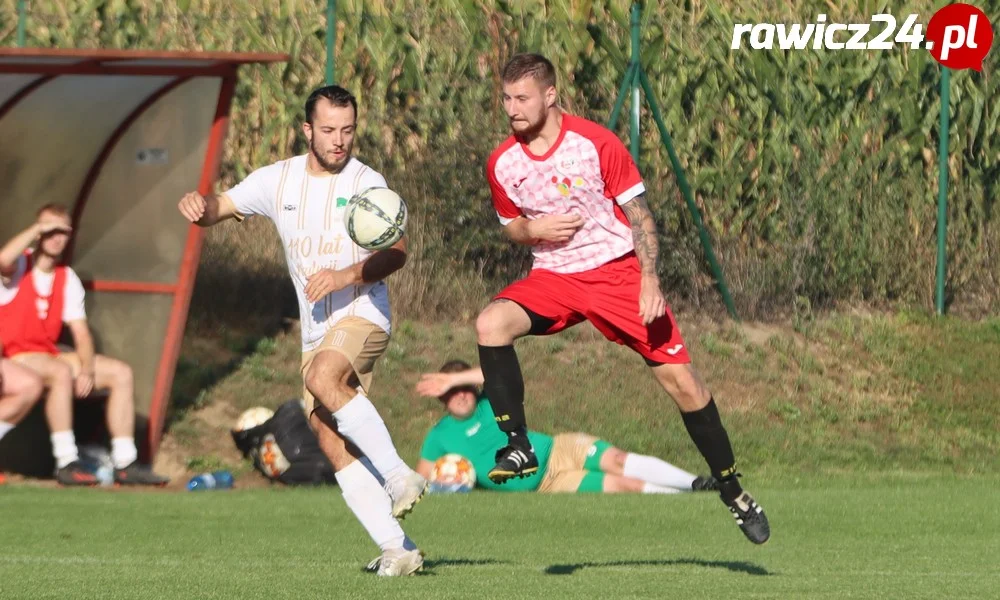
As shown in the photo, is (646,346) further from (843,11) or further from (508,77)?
(843,11)

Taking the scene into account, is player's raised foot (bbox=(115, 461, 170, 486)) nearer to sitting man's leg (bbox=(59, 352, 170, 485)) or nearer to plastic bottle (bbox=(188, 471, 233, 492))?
sitting man's leg (bbox=(59, 352, 170, 485))

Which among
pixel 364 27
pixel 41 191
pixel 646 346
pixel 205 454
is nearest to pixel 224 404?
pixel 205 454

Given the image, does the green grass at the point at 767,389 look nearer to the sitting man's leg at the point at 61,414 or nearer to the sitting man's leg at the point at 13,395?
the sitting man's leg at the point at 61,414

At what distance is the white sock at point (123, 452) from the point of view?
12.5 meters

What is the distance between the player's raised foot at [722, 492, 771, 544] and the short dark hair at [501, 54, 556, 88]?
2.12 metres

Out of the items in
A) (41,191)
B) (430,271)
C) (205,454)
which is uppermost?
(41,191)

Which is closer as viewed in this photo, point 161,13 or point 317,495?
point 317,495

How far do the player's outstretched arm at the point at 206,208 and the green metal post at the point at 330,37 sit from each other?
6954 millimetres


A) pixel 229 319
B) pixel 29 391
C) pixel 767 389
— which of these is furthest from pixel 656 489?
pixel 229 319

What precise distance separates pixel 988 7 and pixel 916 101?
1.31 m

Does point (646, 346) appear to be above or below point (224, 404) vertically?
above

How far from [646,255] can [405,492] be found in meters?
1.50

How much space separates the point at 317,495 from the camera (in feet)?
38.7

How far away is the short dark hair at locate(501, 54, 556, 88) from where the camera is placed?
7.45 meters
